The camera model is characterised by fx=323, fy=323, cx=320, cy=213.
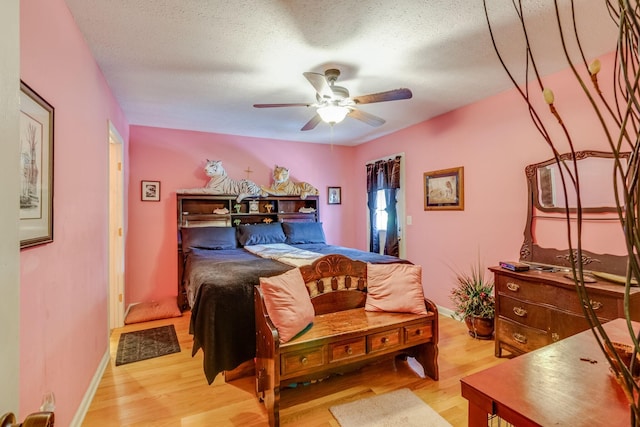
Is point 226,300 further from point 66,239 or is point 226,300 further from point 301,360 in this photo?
point 66,239

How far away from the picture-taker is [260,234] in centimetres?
423

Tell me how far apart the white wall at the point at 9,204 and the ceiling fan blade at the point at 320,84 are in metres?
1.66

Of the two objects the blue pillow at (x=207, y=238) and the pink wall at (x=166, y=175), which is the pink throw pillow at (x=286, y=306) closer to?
the blue pillow at (x=207, y=238)

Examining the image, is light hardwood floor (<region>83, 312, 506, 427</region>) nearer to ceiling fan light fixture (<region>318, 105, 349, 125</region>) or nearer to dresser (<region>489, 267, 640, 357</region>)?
dresser (<region>489, 267, 640, 357</region>)

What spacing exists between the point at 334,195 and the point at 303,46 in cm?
332

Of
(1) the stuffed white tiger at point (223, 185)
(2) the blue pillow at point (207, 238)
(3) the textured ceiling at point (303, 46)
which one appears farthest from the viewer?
(1) the stuffed white tiger at point (223, 185)

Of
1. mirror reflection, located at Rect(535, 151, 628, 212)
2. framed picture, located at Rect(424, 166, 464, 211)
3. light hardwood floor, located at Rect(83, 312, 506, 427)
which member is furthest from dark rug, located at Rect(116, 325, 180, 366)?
mirror reflection, located at Rect(535, 151, 628, 212)

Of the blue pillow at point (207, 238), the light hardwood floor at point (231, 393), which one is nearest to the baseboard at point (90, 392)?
the light hardwood floor at point (231, 393)

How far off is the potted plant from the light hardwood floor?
0.25 meters

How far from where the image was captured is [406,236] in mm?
4344

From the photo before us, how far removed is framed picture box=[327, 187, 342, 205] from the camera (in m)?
5.36

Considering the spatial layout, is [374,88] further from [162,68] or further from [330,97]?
[162,68]

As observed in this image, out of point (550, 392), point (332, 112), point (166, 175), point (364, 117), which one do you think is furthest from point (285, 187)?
point (550, 392)

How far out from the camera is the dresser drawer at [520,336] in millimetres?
2393
